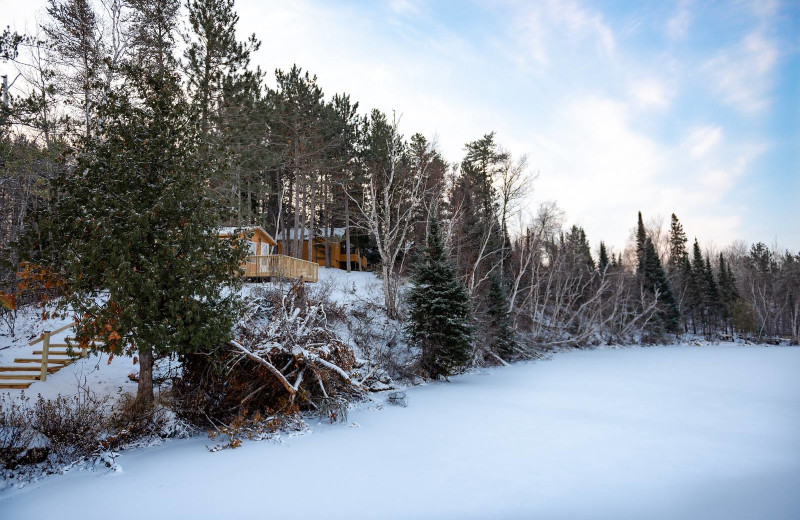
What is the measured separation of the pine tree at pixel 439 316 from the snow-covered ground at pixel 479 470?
307 centimetres

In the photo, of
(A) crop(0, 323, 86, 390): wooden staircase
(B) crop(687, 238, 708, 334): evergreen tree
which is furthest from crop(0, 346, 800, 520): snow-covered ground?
(B) crop(687, 238, 708, 334): evergreen tree

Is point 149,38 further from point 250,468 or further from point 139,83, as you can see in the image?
point 250,468

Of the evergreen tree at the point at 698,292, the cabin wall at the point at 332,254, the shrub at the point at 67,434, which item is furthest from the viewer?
the evergreen tree at the point at 698,292

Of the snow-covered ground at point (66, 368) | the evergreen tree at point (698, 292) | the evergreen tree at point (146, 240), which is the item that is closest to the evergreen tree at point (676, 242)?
the evergreen tree at point (698, 292)

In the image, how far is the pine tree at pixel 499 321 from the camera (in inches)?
670

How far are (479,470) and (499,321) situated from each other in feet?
40.7

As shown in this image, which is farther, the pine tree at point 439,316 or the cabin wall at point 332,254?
the cabin wall at point 332,254

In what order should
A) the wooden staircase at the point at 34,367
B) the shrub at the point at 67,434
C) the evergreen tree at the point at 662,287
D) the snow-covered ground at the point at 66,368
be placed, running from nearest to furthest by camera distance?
the shrub at the point at 67,434 → the snow-covered ground at the point at 66,368 → the wooden staircase at the point at 34,367 → the evergreen tree at the point at 662,287

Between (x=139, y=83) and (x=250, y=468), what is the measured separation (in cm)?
A: 721

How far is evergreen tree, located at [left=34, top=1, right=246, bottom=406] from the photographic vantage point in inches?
235

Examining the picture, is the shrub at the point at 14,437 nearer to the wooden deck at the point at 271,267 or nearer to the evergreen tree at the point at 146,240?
the evergreen tree at the point at 146,240

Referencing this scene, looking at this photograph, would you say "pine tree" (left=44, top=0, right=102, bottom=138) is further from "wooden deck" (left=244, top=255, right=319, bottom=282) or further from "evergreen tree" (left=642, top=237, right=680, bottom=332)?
"evergreen tree" (left=642, top=237, right=680, bottom=332)

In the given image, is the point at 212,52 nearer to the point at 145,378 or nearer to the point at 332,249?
the point at 145,378

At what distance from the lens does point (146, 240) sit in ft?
20.8
